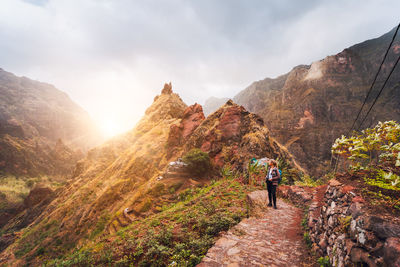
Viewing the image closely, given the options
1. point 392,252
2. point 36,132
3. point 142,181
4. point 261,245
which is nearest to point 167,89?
point 142,181

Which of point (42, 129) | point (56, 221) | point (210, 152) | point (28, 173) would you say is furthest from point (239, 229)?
point (42, 129)

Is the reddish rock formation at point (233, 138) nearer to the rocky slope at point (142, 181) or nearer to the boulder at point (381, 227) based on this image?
the rocky slope at point (142, 181)

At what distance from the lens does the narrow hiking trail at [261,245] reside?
12.2 feet

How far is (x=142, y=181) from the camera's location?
17578 mm

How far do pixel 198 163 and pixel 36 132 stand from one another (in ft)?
406

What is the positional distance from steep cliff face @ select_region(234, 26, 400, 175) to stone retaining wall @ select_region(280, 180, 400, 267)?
5595 cm

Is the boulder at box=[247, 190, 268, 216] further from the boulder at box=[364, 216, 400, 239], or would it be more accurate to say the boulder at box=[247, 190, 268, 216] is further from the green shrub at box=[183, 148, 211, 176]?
the green shrub at box=[183, 148, 211, 176]

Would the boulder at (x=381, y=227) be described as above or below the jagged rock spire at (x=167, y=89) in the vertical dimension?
below

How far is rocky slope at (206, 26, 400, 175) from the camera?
172 feet

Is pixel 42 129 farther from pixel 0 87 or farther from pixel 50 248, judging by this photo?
pixel 50 248

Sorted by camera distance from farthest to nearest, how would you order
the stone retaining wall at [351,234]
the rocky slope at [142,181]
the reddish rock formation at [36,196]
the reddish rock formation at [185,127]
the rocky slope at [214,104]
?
the rocky slope at [214,104], the reddish rock formation at [36,196], the reddish rock formation at [185,127], the rocky slope at [142,181], the stone retaining wall at [351,234]

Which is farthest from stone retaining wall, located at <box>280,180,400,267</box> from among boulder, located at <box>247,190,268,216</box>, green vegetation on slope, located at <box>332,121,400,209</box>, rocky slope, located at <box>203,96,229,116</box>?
rocky slope, located at <box>203,96,229,116</box>

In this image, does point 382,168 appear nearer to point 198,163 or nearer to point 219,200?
point 219,200

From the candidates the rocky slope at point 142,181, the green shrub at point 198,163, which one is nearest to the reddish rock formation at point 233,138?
the rocky slope at point 142,181
